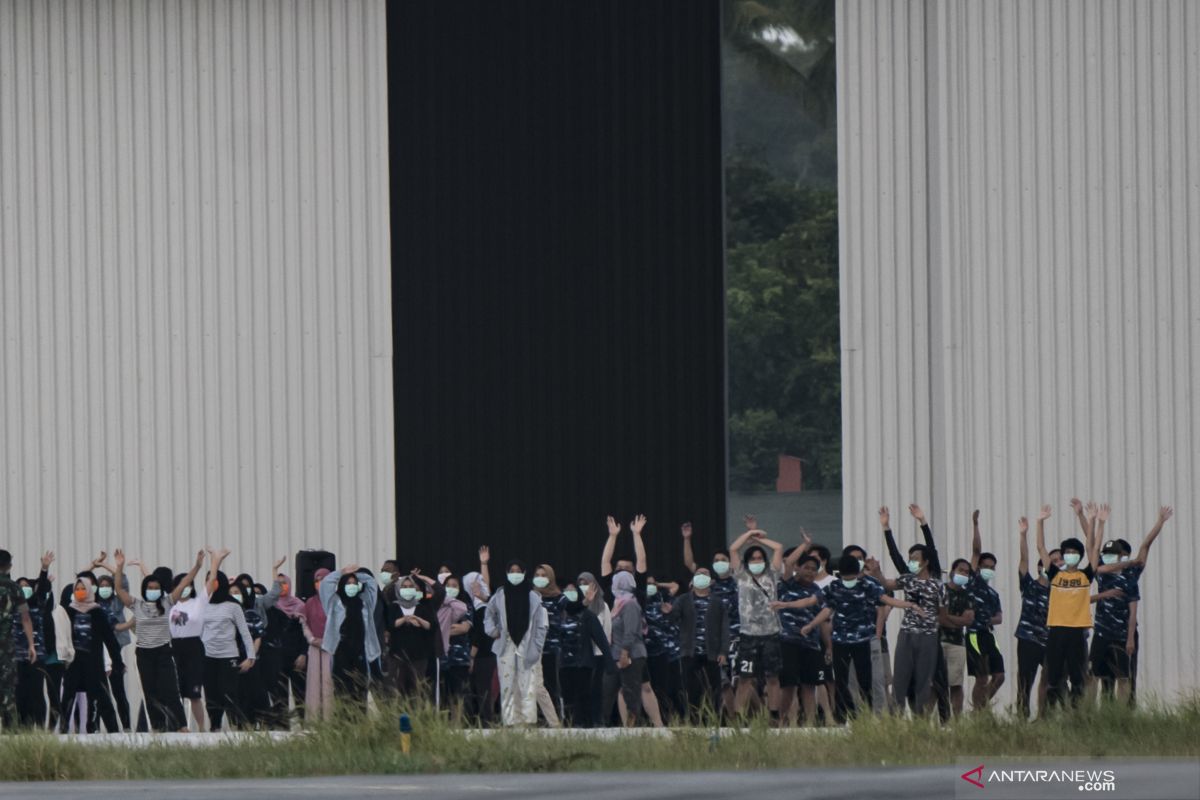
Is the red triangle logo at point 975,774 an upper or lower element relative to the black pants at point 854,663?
lower

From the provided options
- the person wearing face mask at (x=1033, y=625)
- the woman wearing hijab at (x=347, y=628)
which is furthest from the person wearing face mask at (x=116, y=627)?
the person wearing face mask at (x=1033, y=625)

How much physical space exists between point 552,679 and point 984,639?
14.3ft

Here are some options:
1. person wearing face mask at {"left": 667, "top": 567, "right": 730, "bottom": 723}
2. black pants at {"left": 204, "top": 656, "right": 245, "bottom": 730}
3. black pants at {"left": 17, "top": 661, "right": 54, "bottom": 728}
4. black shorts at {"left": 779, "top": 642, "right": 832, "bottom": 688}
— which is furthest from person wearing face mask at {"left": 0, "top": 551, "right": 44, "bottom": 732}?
black shorts at {"left": 779, "top": 642, "right": 832, "bottom": 688}

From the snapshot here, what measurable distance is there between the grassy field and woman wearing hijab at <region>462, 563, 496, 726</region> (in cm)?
368

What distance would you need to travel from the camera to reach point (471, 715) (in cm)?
1984

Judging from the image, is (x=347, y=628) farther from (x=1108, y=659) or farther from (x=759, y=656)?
(x=1108, y=659)

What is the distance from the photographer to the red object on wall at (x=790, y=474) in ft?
94.4

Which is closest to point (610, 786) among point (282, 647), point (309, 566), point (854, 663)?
point (854, 663)

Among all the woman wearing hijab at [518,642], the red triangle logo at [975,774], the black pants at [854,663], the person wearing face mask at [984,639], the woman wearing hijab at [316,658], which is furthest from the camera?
the woman wearing hijab at [518,642]

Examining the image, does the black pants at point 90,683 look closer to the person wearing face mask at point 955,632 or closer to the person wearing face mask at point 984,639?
the person wearing face mask at point 955,632

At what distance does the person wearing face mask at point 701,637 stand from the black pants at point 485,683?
2.01 m

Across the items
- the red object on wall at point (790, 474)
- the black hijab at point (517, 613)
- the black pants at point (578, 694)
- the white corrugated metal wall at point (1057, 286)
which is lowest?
the black pants at point (578, 694)

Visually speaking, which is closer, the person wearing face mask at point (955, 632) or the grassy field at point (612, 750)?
the grassy field at point (612, 750)

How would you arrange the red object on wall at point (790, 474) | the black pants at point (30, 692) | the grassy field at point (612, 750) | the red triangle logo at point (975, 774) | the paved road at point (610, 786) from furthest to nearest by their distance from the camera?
1. the red object on wall at point (790, 474)
2. the black pants at point (30, 692)
3. the grassy field at point (612, 750)
4. the paved road at point (610, 786)
5. the red triangle logo at point (975, 774)
